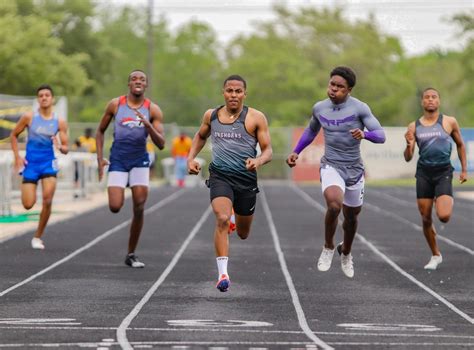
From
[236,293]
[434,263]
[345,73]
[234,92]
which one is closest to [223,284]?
[236,293]

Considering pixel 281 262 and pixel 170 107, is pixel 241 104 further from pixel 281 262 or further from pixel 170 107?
pixel 170 107

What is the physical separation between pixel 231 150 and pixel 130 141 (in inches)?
111

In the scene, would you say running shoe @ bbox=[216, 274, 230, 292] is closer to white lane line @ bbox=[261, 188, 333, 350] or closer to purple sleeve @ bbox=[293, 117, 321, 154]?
white lane line @ bbox=[261, 188, 333, 350]

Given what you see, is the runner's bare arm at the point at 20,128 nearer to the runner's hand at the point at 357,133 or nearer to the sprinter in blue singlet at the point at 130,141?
the sprinter in blue singlet at the point at 130,141

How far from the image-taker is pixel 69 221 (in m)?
23.8

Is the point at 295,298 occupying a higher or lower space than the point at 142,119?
lower

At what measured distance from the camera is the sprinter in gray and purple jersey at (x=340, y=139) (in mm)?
12648

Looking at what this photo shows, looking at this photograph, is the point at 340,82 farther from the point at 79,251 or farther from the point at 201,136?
the point at 79,251

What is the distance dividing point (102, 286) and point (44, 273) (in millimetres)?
1493

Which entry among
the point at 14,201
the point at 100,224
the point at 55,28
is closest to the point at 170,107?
the point at 55,28

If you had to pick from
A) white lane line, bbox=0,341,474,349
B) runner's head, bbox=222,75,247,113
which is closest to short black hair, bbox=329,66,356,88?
runner's head, bbox=222,75,247,113

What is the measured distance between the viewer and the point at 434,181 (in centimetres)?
1459

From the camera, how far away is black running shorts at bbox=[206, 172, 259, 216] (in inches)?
464

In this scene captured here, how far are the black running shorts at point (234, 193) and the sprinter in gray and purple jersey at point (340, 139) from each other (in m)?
0.66
